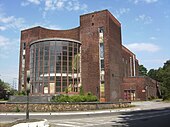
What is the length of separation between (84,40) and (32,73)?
11.2 metres

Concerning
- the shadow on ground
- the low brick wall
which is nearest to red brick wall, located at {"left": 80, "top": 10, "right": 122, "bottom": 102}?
the low brick wall

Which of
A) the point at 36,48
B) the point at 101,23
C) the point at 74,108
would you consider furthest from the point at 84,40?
the point at 74,108

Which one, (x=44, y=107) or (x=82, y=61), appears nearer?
(x=44, y=107)

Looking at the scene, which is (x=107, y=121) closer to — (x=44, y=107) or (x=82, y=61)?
(x=44, y=107)

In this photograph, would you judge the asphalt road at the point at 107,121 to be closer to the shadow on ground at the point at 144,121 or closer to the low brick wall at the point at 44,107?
the shadow on ground at the point at 144,121

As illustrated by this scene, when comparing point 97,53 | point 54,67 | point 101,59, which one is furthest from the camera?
point 97,53

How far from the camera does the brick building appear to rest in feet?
128

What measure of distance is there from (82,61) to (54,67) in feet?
19.1

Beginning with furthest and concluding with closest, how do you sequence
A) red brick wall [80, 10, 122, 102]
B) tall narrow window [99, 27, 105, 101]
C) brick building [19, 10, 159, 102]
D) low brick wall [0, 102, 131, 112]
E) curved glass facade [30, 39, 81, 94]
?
red brick wall [80, 10, 122, 102] → tall narrow window [99, 27, 105, 101] → brick building [19, 10, 159, 102] → curved glass facade [30, 39, 81, 94] → low brick wall [0, 102, 131, 112]

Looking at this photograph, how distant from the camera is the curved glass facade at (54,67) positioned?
38.5 meters

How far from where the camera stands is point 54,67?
38.9m

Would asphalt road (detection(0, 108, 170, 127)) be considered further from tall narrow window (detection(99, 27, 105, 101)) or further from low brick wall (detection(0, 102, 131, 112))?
tall narrow window (detection(99, 27, 105, 101))

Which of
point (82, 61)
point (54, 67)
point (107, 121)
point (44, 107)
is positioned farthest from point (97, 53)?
point (107, 121)

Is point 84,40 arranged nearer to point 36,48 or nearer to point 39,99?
point 36,48
